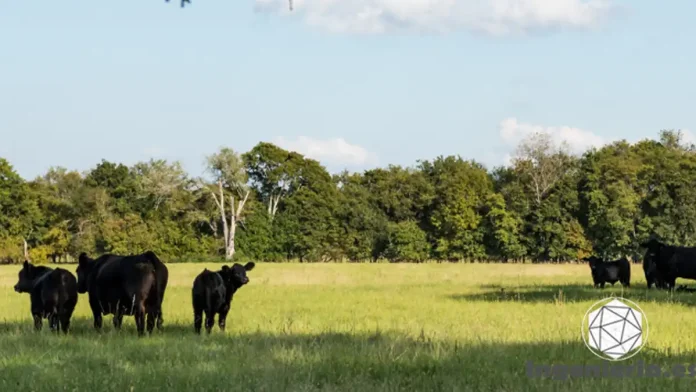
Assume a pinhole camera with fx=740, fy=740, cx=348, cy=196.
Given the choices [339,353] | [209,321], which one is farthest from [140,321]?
[339,353]

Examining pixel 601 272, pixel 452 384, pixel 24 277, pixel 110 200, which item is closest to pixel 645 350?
pixel 452 384

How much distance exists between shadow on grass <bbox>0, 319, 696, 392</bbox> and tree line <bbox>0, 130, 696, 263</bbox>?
201 feet

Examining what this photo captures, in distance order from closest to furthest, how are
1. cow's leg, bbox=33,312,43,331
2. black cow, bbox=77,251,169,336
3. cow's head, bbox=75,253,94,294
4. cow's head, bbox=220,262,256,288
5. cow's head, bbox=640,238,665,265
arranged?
black cow, bbox=77,251,169,336, cow's leg, bbox=33,312,43,331, cow's head, bbox=220,262,256,288, cow's head, bbox=75,253,94,294, cow's head, bbox=640,238,665,265

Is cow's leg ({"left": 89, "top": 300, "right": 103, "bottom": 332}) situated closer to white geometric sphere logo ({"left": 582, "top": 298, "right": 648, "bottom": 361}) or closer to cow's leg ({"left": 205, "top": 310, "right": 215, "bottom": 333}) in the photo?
cow's leg ({"left": 205, "top": 310, "right": 215, "bottom": 333})

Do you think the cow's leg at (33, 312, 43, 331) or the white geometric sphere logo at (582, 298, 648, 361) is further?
the cow's leg at (33, 312, 43, 331)

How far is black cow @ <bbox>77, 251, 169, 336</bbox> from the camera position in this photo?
459 inches

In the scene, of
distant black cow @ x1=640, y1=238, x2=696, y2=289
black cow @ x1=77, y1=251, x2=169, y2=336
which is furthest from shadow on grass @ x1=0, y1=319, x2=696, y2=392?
distant black cow @ x1=640, y1=238, x2=696, y2=289

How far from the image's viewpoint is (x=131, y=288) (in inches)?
460

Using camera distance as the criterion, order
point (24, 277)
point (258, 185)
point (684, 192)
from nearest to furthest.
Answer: point (24, 277) → point (684, 192) → point (258, 185)

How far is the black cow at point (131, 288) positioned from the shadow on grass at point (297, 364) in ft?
2.90

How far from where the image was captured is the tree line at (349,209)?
69.4 metres

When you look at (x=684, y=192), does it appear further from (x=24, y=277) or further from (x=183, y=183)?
(x=24, y=277)

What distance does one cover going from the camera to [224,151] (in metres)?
76.5

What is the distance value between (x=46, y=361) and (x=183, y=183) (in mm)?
70647
